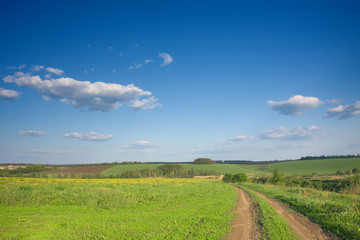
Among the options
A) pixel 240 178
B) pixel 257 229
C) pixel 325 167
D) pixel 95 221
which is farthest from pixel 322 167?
pixel 95 221

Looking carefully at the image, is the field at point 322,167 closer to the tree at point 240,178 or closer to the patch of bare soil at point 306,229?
the tree at point 240,178

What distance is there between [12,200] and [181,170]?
336ft

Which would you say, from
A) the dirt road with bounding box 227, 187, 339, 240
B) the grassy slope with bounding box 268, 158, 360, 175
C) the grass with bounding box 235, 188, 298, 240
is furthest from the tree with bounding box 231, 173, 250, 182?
the grass with bounding box 235, 188, 298, 240

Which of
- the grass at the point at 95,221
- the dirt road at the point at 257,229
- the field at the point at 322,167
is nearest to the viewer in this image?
the grass at the point at 95,221

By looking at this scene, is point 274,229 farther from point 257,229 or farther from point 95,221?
A: point 95,221

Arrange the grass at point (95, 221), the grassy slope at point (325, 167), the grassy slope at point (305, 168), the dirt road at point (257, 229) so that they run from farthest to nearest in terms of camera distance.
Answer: the grassy slope at point (305, 168) → the grassy slope at point (325, 167) → the dirt road at point (257, 229) → the grass at point (95, 221)

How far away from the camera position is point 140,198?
17.0 m

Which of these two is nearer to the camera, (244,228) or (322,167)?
(244,228)

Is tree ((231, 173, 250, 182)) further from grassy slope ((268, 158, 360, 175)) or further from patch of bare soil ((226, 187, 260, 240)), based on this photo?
patch of bare soil ((226, 187, 260, 240))

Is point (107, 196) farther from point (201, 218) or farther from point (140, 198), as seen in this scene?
point (201, 218)

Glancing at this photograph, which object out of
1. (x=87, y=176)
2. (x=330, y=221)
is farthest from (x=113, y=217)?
(x=87, y=176)

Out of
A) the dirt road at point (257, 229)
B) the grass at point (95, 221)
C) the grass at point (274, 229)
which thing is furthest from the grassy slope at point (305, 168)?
the grass at point (274, 229)

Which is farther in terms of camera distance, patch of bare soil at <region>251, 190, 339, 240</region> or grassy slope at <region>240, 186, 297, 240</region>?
patch of bare soil at <region>251, 190, 339, 240</region>

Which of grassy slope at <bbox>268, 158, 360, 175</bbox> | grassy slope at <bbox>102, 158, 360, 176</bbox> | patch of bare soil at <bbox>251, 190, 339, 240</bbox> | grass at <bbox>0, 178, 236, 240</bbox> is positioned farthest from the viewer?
grassy slope at <bbox>102, 158, 360, 176</bbox>
